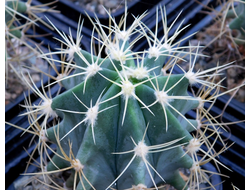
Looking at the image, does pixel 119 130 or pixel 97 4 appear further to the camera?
pixel 97 4

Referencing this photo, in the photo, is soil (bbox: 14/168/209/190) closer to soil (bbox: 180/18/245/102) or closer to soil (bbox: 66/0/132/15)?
soil (bbox: 180/18/245/102)

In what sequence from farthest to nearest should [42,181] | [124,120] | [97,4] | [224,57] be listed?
1. [97,4]
2. [224,57]
3. [42,181]
4. [124,120]

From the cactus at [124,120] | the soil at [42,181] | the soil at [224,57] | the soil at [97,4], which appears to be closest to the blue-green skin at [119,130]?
the cactus at [124,120]

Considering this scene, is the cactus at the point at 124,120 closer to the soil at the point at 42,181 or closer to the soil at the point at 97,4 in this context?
the soil at the point at 42,181

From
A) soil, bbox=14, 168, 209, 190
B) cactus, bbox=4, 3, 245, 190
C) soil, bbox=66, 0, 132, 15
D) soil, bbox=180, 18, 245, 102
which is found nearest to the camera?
cactus, bbox=4, 3, 245, 190

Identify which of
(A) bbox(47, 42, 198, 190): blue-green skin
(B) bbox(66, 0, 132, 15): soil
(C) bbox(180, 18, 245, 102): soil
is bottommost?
(A) bbox(47, 42, 198, 190): blue-green skin

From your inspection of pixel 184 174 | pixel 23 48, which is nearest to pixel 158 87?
pixel 184 174

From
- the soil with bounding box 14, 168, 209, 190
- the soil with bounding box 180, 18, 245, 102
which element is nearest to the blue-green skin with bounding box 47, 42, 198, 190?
the soil with bounding box 14, 168, 209, 190

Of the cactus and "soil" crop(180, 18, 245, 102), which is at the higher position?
"soil" crop(180, 18, 245, 102)

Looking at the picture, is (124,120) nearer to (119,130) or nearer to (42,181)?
(119,130)

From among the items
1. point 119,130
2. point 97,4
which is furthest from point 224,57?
point 119,130

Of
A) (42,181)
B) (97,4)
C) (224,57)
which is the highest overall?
(97,4)
